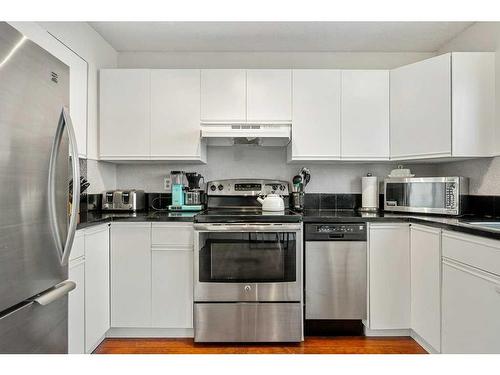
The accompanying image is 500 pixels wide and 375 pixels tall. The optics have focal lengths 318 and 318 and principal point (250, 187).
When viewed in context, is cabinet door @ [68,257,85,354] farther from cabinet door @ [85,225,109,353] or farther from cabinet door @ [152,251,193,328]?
cabinet door @ [152,251,193,328]

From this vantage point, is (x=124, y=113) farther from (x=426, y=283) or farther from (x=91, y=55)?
(x=426, y=283)

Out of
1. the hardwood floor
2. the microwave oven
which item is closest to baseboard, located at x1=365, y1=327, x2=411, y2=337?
the hardwood floor

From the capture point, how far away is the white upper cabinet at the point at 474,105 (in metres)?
2.22

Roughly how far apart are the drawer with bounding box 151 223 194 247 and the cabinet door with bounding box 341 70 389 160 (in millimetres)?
1402

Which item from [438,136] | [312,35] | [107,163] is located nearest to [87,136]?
[107,163]

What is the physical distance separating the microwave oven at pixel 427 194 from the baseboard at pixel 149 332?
1856 mm

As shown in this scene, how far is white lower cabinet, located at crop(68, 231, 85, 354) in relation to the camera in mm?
1714

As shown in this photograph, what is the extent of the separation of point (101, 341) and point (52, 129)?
1.65 meters

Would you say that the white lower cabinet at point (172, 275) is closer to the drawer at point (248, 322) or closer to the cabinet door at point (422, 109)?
the drawer at point (248, 322)

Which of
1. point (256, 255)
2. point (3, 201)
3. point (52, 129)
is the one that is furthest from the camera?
point (256, 255)

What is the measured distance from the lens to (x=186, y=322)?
7.32ft

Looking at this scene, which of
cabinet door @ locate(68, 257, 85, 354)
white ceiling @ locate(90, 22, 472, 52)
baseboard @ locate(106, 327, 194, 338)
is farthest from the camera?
white ceiling @ locate(90, 22, 472, 52)

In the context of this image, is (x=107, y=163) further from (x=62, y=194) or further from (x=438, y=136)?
(x=438, y=136)

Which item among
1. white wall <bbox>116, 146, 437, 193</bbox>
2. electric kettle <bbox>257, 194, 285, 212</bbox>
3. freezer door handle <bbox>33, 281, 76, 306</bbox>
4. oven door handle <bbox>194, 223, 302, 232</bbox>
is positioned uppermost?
white wall <bbox>116, 146, 437, 193</bbox>
